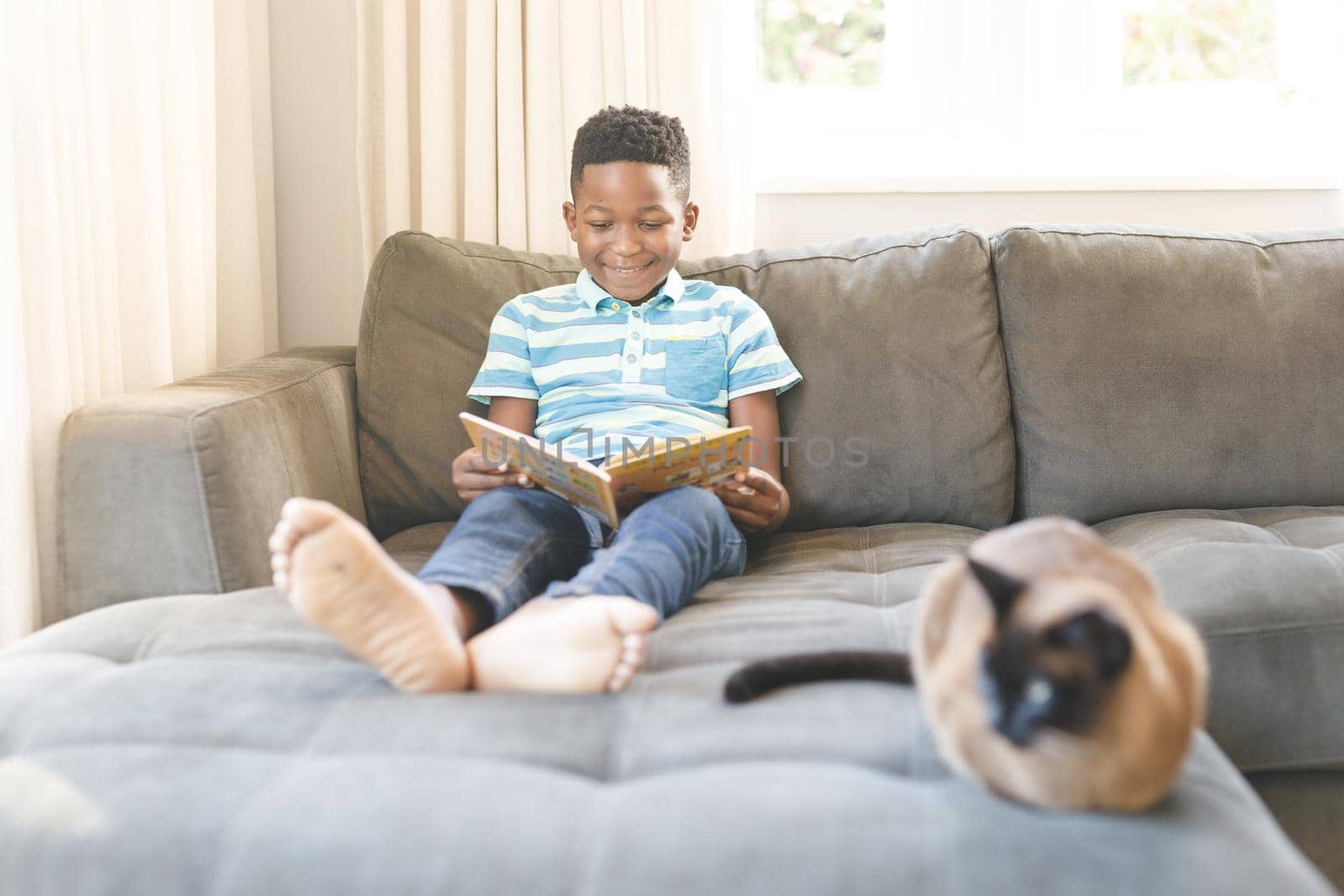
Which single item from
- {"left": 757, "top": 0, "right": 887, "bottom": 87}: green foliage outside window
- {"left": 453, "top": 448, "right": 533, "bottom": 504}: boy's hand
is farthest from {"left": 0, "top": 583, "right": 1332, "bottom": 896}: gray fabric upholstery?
{"left": 757, "top": 0, "right": 887, "bottom": 87}: green foliage outside window

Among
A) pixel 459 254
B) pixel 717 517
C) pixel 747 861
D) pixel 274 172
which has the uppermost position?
pixel 274 172

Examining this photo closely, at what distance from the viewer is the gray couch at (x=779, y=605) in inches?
31.3

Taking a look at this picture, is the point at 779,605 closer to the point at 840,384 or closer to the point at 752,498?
the point at 752,498

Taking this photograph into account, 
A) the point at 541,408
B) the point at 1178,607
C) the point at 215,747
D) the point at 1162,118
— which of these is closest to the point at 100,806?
the point at 215,747

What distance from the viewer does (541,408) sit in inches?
67.2

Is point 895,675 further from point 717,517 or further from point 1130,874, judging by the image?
point 717,517

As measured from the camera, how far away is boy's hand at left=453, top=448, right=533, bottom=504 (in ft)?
4.72

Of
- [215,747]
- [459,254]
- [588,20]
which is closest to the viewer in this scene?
[215,747]

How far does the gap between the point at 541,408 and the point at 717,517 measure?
0.44 meters

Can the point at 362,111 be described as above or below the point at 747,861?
above

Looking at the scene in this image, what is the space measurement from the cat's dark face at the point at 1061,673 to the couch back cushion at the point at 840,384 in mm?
954

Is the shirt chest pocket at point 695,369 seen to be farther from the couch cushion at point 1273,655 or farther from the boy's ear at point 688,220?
the couch cushion at point 1273,655

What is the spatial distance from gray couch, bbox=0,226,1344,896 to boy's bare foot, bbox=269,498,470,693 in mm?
35

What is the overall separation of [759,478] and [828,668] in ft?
1.66
